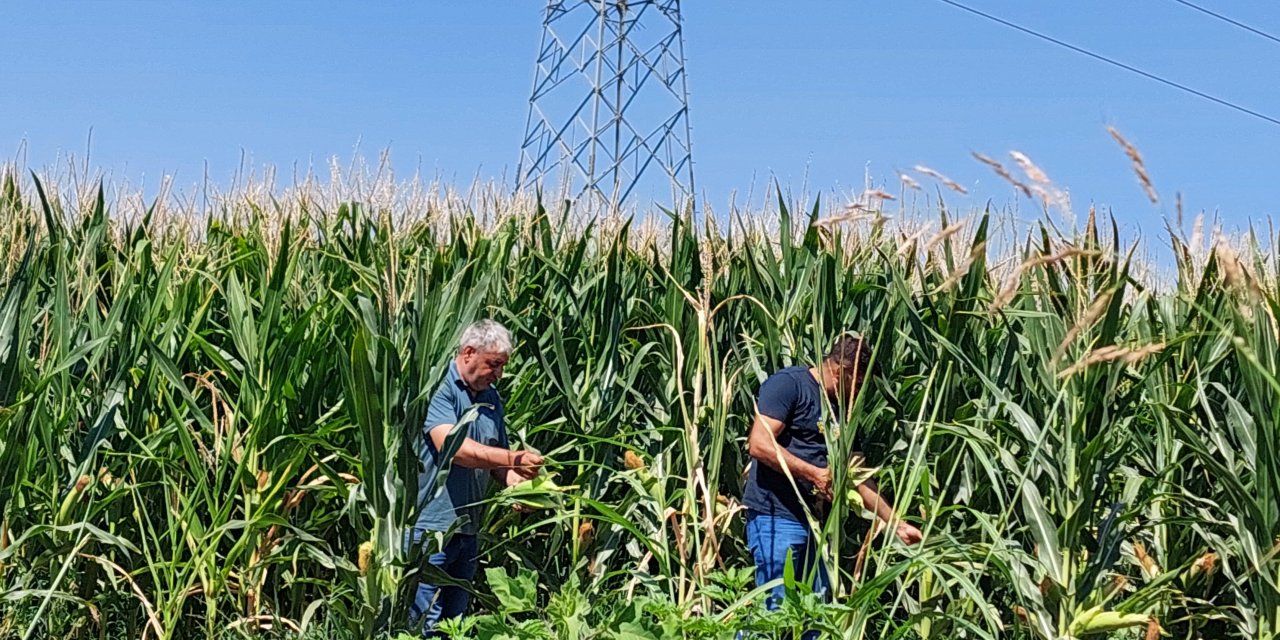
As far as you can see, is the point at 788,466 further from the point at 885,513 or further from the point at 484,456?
the point at 484,456

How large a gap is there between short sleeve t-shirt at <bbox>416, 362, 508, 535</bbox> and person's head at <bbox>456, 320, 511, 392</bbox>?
0.23ft

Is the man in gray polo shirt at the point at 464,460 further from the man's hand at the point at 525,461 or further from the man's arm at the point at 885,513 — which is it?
the man's arm at the point at 885,513

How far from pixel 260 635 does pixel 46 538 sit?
2.42ft

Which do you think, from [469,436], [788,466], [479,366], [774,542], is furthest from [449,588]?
[788,466]

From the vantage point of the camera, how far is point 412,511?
3.50 m

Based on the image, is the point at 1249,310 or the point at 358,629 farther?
the point at 358,629

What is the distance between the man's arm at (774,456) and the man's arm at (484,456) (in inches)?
28.5

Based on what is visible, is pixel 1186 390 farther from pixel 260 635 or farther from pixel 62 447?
pixel 62 447

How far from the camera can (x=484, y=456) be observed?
12.3ft

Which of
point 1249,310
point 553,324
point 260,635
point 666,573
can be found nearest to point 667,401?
point 553,324

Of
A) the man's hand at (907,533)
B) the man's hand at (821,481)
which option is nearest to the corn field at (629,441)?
the man's hand at (907,533)

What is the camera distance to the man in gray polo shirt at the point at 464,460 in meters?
3.78

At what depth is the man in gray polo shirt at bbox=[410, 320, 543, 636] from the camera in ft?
12.4

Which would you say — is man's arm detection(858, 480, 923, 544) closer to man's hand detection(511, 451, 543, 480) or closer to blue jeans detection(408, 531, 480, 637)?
man's hand detection(511, 451, 543, 480)
